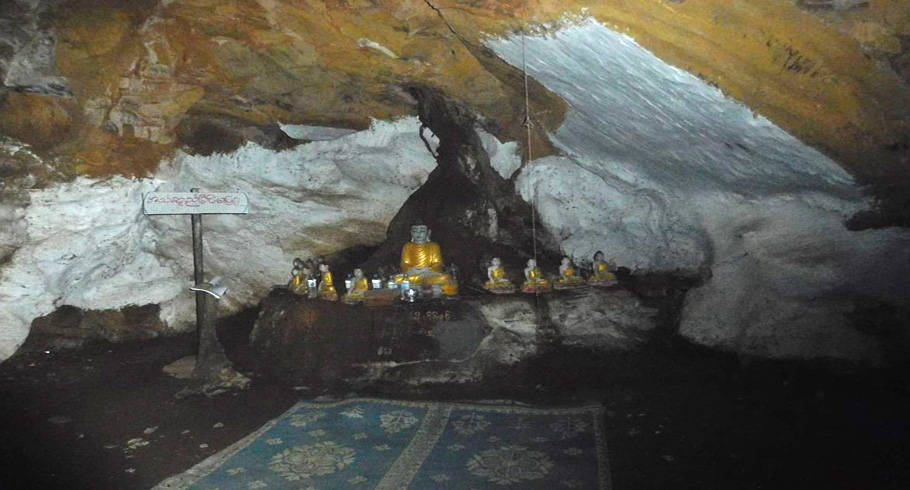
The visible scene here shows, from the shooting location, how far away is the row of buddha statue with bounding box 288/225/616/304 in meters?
7.81

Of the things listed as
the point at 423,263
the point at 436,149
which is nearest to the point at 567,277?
the point at 423,263

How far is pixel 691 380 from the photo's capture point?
6.67 m

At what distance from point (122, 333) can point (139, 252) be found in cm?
119

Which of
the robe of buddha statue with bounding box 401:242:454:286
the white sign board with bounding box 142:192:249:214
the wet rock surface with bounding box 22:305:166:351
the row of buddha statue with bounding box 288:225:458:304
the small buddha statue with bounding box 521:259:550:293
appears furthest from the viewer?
the wet rock surface with bounding box 22:305:166:351

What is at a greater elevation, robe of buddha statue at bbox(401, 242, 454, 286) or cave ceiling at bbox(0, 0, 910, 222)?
cave ceiling at bbox(0, 0, 910, 222)

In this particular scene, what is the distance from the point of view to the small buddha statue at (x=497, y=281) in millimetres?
7793

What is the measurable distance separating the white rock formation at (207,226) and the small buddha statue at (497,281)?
2263mm

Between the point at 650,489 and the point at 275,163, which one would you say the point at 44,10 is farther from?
the point at 650,489

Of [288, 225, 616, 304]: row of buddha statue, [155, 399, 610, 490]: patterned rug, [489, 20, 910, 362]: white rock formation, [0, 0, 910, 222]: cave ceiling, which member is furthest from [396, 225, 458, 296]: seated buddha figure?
[155, 399, 610, 490]: patterned rug

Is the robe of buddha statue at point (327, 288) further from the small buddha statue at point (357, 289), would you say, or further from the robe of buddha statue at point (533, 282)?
the robe of buddha statue at point (533, 282)

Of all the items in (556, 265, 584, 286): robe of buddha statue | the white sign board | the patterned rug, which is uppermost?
the white sign board

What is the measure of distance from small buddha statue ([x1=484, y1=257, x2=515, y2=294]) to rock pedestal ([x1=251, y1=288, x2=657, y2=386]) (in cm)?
23

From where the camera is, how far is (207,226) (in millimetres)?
8883

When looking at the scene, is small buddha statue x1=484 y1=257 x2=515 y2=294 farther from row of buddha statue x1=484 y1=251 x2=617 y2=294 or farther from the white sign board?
the white sign board
